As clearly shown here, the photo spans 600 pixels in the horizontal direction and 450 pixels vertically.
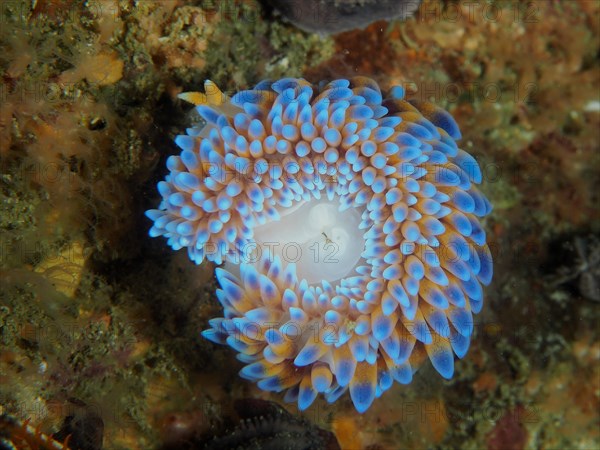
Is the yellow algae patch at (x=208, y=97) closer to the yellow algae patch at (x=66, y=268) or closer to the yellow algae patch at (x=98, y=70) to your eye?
the yellow algae patch at (x=98, y=70)

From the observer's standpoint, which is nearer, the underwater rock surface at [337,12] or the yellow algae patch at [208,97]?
the yellow algae patch at [208,97]

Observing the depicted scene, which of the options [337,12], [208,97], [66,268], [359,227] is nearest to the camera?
[208,97]

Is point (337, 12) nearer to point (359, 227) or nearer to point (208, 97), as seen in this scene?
point (208, 97)

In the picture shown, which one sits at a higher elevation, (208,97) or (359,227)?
(208,97)

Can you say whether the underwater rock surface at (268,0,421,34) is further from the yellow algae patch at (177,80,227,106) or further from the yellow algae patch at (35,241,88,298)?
the yellow algae patch at (35,241,88,298)

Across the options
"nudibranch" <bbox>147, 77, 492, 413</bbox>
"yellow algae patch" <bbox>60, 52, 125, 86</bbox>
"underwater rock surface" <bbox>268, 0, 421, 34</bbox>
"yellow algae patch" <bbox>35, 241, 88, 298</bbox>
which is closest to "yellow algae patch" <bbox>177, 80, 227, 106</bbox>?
"nudibranch" <bbox>147, 77, 492, 413</bbox>

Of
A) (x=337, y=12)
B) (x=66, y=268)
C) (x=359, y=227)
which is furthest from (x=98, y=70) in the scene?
(x=359, y=227)

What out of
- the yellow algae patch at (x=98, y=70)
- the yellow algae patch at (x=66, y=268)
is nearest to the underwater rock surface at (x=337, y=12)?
the yellow algae patch at (x=98, y=70)
